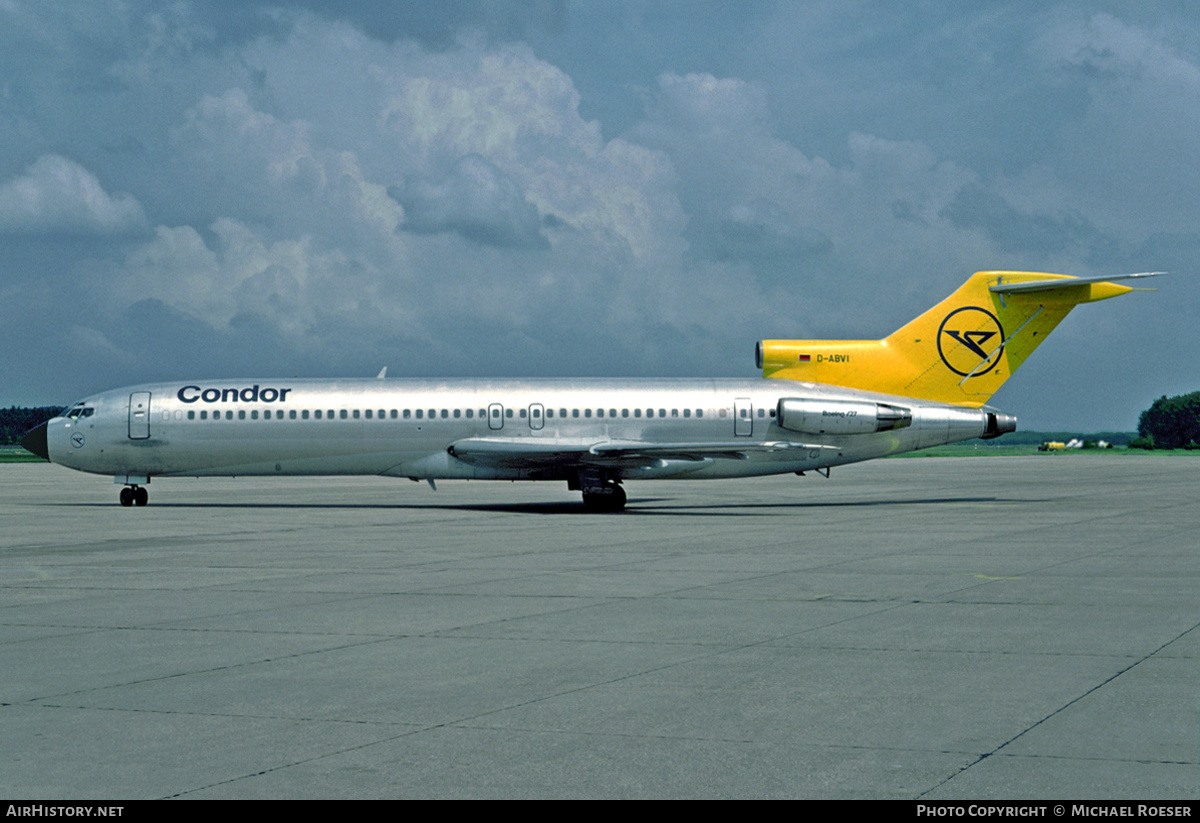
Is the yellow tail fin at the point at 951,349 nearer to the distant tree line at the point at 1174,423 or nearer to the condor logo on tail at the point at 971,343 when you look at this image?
the condor logo on tail at the point at 971,343

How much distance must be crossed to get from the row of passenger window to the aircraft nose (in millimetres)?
3984

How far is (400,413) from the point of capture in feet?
108

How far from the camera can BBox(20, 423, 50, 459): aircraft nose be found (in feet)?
114

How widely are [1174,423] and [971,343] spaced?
16757 cm

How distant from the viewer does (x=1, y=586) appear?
49.8 feet

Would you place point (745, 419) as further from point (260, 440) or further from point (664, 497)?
point (260, 440)

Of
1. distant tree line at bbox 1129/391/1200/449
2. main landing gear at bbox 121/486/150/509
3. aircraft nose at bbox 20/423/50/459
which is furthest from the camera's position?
distant tree line at bbox 1129/391/1200/449

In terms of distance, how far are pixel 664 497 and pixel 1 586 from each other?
25724 millimetres

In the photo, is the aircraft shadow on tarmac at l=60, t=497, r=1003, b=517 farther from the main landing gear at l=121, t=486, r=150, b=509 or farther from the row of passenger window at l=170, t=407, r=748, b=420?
the row of passenger window at l=170, t=407, r=748, b=420

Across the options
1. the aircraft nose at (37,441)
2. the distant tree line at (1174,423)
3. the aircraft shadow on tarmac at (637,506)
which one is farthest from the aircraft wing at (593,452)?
Result: the distant tree line at (1174,423)

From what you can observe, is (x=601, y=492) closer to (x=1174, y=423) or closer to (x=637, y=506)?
(x=637, y=506)

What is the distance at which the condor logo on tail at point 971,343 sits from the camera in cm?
3434

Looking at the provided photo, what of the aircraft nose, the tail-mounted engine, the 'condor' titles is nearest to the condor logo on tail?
the tail-mounted engine
